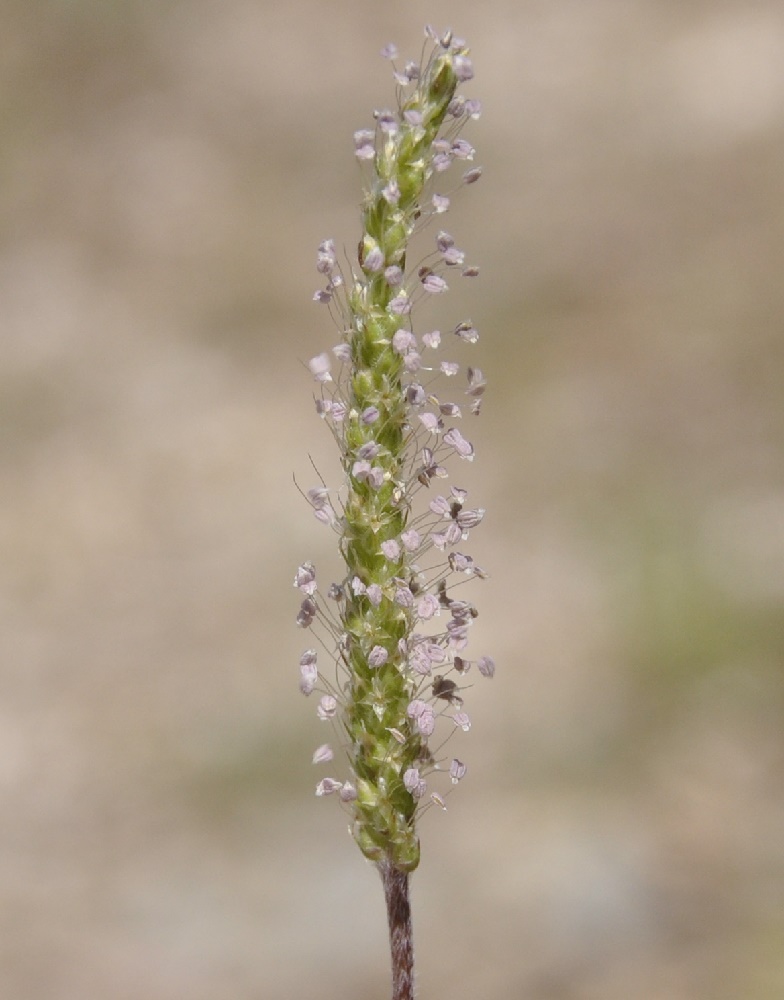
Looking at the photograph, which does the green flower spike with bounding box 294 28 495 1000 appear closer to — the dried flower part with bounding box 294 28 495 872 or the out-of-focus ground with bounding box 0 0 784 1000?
the dried flower part with bounding box 294 28 495 872

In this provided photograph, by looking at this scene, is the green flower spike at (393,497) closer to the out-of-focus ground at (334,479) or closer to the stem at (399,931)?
the stem at (399,931)

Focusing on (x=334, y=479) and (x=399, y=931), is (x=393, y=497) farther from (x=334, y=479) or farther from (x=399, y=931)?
(x=334, y=479)

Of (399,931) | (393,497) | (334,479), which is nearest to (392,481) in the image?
(393,497)

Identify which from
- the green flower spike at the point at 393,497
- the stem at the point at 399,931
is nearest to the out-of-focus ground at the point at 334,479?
the stem at the point at 399,931

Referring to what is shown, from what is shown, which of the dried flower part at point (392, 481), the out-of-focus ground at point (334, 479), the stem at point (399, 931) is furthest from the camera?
the out-of-focus ground at point (334, 479)

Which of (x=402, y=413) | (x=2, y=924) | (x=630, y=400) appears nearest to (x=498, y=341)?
(x=630, y=400)
